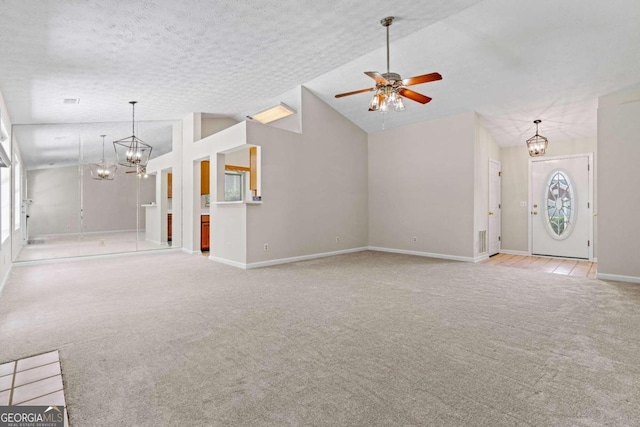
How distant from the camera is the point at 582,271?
5.38 m

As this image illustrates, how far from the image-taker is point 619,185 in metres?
4.70

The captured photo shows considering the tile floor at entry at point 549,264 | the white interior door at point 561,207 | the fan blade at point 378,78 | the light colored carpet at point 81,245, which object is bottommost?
the tile floor at entry at point 549,264

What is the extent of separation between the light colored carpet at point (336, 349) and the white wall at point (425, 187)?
1.91 m

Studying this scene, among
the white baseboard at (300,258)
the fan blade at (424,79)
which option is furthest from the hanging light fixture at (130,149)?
the fan blade at (424,79)

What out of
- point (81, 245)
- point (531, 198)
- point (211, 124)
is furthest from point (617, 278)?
point (81, 245)

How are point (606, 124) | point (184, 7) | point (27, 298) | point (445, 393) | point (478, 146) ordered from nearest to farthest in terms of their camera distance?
1. point (445, 393)
2. point (184, 7)
3. point (27, 298)
4. point (606, 124)
5. point (478, 146)

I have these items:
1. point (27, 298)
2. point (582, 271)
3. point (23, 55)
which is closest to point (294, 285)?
point (27, 298)

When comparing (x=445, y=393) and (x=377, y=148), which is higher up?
(x=377, y=148)

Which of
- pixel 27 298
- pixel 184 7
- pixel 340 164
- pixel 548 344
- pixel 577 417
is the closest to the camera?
pixel 577 417

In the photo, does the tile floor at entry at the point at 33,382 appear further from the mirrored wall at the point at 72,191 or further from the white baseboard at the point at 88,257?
the mirrored wall at the point at 72,191

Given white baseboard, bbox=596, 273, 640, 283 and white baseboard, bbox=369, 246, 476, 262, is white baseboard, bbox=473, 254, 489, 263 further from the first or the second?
white baseboard, bbox=596, 273, 640, 283

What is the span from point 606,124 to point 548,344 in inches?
157

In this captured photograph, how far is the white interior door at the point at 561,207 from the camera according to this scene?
6430 mm

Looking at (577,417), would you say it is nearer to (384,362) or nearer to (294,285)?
(384,362)
